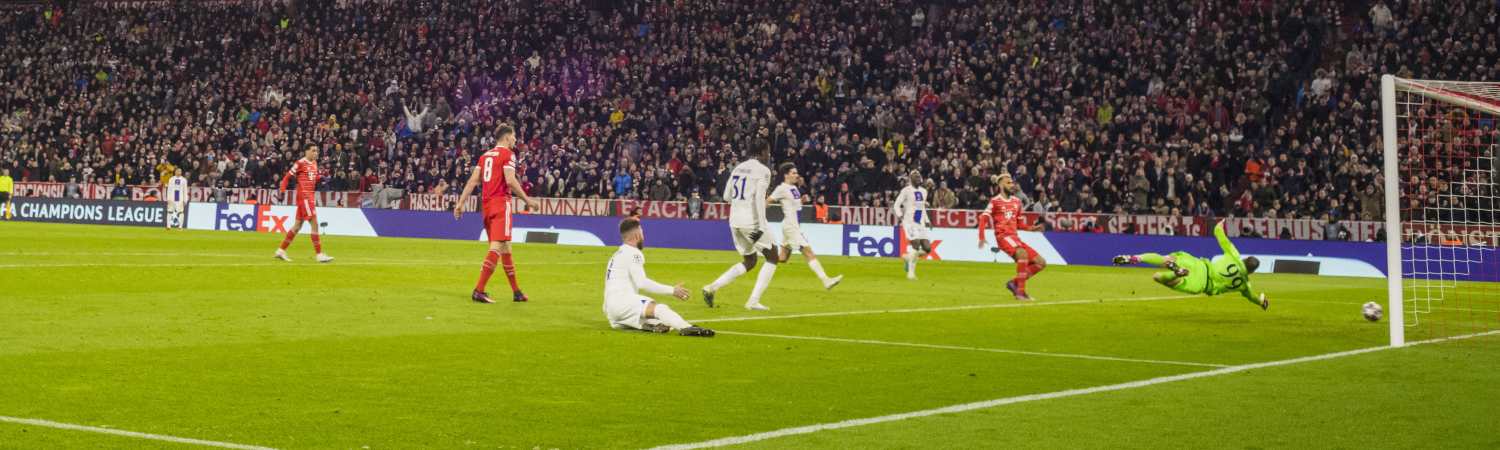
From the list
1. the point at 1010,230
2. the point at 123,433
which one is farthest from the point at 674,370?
the point at 1010,230

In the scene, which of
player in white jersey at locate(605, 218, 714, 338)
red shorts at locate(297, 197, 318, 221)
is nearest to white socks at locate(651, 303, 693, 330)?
player in white jersey at locate(605, 218, 714, 338)

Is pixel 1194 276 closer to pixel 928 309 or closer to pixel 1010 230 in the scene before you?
pixel 928 309

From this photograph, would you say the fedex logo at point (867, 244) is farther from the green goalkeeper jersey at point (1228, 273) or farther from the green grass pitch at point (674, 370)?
the green goalkeeper jersey at point (1228, 273)

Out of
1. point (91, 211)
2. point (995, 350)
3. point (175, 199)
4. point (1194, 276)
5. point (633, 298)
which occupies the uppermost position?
point (175, 199)

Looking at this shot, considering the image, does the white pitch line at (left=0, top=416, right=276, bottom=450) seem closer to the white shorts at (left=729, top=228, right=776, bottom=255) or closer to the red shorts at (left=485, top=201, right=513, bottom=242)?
the red shorts at (left=485, top=201, right=513, bottom=242)

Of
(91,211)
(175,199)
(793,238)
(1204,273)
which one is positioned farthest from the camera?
(91,211)

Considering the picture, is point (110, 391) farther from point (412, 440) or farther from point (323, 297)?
point (323, 297)

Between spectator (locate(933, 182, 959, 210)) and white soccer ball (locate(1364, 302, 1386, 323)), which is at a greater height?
spectator (locate(933, 182, 959, 210))

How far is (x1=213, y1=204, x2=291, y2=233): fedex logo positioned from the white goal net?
28.7 meters

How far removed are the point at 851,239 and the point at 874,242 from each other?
1.88ft

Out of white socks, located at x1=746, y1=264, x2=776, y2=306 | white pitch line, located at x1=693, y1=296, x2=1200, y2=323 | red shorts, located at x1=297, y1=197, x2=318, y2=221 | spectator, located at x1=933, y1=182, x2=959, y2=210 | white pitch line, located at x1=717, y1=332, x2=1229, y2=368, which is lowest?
white pitch line, located at x1=717, y1=332, x2=1229, y2=368

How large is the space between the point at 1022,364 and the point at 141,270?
1377 centimetres

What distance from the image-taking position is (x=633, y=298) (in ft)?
43.1

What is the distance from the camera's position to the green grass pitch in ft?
24.8
